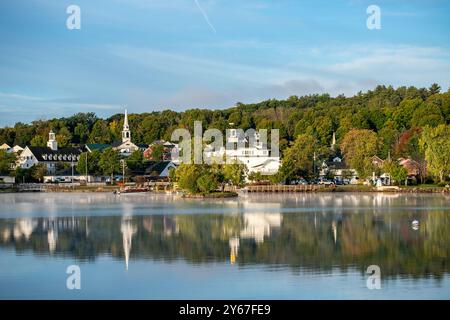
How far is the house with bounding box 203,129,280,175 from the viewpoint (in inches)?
2362

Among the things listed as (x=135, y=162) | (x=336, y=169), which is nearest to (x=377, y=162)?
(x=336, y=169)

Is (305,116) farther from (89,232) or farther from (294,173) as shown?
(89,232)

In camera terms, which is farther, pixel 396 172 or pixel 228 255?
pixel 396 172

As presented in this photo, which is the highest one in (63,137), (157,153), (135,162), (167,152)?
(63,137)

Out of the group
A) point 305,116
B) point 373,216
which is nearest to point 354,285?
point 373,216

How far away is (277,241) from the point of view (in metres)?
20.8

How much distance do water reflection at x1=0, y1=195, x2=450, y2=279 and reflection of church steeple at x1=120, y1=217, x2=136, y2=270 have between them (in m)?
0.03

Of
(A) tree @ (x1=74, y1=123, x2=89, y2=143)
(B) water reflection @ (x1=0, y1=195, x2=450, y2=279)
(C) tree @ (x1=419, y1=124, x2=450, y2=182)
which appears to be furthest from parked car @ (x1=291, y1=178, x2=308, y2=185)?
(A) tree @ (x1=74, y1=123, x2=89, y2=143)

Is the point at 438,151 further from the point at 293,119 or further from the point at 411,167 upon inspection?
the point at 293,119

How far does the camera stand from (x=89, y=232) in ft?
78.4

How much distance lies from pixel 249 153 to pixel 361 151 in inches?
438

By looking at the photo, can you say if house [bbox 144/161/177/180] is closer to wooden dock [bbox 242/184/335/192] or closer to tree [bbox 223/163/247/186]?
wooden dock [bbox 242/184/335/192]

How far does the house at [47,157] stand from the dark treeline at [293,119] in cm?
964

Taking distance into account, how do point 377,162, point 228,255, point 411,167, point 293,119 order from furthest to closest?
point 293,119 < point 377,162 < point 411,167 < point 228,255
